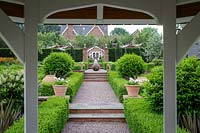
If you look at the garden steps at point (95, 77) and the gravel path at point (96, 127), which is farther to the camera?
the garden steps at point (95, 77)

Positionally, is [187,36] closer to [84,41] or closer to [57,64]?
[57,64]

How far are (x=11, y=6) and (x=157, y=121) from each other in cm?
303

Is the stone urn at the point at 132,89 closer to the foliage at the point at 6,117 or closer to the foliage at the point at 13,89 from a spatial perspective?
the foliage at the point at 13,89

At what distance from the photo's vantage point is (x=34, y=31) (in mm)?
3322

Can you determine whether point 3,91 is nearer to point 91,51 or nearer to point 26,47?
point 26,47

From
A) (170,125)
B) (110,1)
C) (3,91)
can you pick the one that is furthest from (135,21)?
(3,91)

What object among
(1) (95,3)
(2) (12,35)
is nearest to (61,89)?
(1) (95,3)

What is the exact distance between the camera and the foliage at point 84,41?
116 feet

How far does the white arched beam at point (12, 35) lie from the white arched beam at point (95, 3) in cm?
32

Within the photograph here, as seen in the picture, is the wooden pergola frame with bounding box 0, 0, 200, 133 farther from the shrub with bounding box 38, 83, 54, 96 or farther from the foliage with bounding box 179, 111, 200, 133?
the shrub with bounding box 38, 83, 54, 96

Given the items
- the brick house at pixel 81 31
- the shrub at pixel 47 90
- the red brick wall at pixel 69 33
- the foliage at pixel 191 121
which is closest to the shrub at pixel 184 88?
the foliage at pixel 191 121

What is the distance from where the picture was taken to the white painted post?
11.1 ft

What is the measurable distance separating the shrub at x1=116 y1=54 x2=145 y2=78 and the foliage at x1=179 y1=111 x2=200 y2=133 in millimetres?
9201

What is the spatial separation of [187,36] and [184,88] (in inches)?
144
